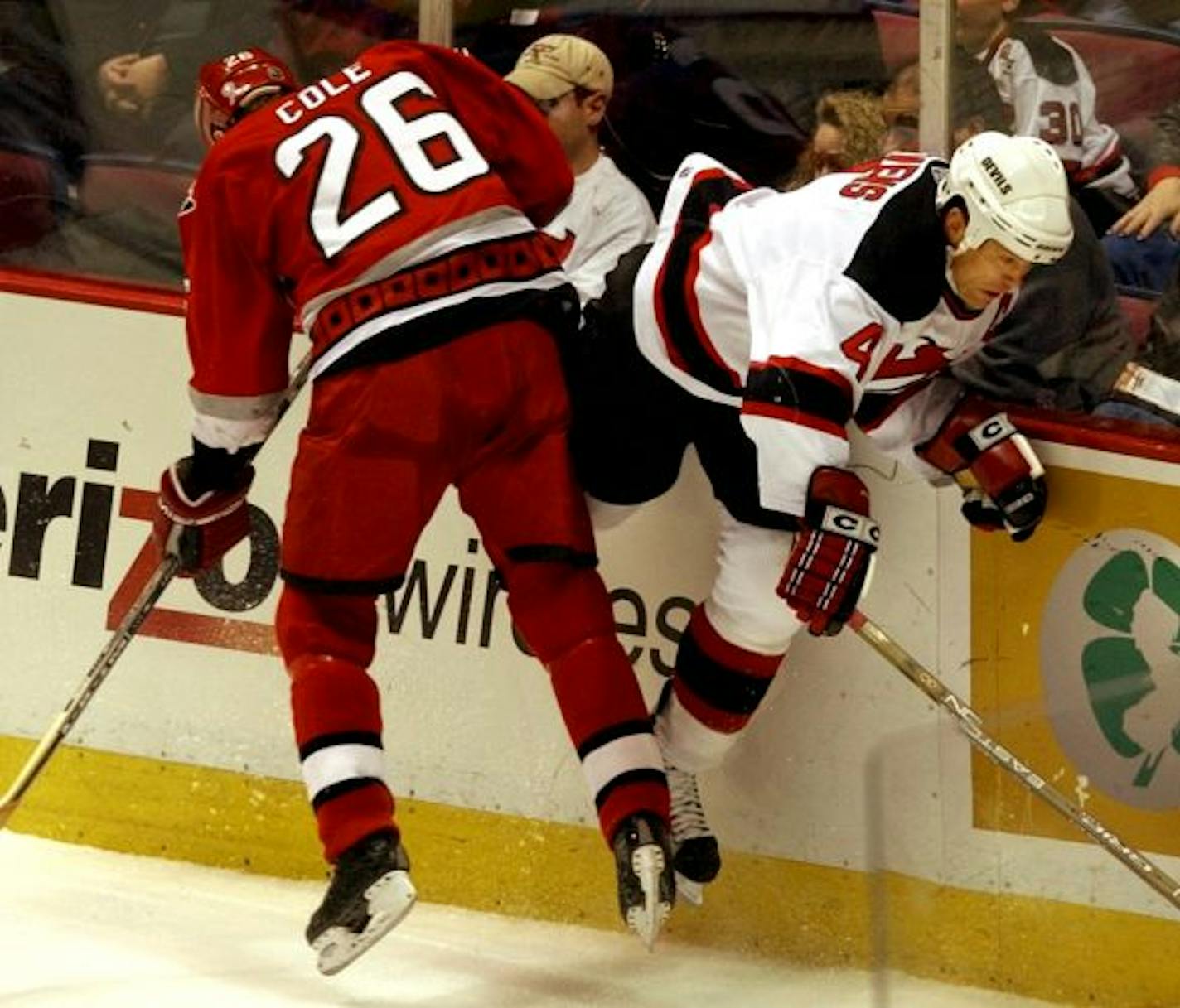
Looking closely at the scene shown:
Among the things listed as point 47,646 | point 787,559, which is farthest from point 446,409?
point 47,646

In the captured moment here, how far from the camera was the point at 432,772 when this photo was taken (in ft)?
13.0

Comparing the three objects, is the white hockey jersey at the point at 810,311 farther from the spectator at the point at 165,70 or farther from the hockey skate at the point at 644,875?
the spectator at the point at 165,70

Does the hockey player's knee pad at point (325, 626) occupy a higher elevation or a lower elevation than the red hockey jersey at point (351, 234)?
lower

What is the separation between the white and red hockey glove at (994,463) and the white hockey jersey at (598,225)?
0.54m

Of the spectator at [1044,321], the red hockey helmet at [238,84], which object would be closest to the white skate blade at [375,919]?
the spectator at [1044,321]

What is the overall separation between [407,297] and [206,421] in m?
0.34

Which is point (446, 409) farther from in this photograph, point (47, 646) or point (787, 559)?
point (47, 646)

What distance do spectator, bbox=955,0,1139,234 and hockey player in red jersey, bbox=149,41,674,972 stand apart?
57 cm

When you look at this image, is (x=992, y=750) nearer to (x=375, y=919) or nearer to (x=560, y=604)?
(x=560, y=604)

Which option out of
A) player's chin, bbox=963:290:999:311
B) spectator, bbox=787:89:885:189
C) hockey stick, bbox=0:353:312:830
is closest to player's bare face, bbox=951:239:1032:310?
player's chin, bbox=963:290:999:311

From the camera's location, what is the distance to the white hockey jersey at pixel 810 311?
315 centimetres

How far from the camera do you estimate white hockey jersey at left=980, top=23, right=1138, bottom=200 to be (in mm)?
3387

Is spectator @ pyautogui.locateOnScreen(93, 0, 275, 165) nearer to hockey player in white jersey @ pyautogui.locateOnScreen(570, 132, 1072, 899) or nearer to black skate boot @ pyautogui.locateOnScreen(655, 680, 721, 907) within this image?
hockey player in white jersey @ pyautogui.locateOnScreen(570, 132, 1072, 899)

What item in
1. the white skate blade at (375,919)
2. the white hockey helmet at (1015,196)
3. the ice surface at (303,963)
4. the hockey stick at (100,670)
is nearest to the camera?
the white hockey helmet at (1015,196)
